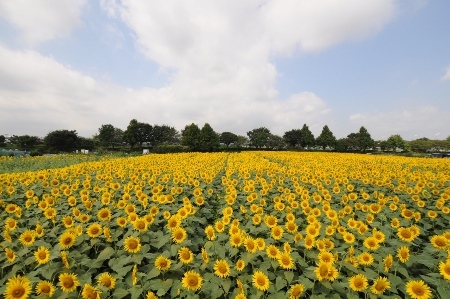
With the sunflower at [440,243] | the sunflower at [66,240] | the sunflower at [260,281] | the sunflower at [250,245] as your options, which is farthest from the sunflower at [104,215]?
the sunflower at [440,243]

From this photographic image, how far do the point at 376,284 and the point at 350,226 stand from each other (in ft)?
5.04

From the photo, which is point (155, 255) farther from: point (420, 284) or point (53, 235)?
point (420, 284)

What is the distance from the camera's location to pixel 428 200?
6406mm

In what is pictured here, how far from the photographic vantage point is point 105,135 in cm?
9656

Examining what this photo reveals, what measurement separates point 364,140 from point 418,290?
83031mm

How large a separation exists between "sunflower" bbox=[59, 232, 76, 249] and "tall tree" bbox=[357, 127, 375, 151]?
83.3 m

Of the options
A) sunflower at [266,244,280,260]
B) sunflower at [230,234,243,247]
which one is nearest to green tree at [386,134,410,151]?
sunflower at [266,244,280,260]

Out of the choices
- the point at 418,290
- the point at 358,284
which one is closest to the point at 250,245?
the point at 358,284

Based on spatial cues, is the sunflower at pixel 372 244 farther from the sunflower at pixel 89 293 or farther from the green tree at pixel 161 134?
the green tree at pixel 161 134

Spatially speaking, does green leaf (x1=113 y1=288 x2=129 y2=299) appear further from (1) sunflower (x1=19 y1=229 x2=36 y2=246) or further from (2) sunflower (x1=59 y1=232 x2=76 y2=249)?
(1) sunflower (x1=19 y1=229 x2=36 y2=246)

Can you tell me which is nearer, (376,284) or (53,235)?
(376,284)

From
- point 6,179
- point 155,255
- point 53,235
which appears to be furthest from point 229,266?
point 6,179

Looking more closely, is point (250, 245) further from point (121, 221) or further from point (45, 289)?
point (45, 289)

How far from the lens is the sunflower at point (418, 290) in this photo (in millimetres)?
2670
